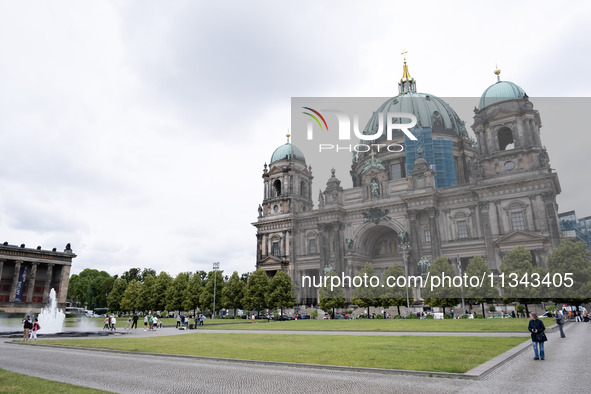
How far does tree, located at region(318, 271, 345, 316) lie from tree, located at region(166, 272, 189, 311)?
965 inches

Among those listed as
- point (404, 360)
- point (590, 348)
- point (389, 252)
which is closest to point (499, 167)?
point (389, 252)

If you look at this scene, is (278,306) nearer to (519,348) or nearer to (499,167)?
(499,167)

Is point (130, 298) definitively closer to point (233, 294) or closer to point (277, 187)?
point (233, 294)

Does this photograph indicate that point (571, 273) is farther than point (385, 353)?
Yes

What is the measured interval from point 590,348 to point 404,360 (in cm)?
877

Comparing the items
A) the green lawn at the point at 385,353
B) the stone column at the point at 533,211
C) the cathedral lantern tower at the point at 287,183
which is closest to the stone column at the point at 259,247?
the cathedral lantern tower at the point at 287,183

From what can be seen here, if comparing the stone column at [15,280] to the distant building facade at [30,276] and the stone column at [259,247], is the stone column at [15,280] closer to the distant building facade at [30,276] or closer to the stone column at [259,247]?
the distant building facade at [30,276]

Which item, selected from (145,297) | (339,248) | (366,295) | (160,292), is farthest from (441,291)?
(145,297)

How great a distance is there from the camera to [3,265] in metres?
73.1

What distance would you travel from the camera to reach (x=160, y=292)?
234ft

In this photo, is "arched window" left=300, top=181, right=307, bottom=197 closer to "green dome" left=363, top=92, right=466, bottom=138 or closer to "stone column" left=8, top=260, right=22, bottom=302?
"green dome" left=363, top=92, right=466, bottom=138

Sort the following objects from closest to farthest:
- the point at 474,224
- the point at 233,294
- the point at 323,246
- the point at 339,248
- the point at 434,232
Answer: the point at 474,224
the point at 434,232
the point at 233,294
the point at 339,248
the point at 323,246

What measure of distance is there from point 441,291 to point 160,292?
47460 mm

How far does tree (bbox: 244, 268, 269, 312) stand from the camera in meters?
60.1
